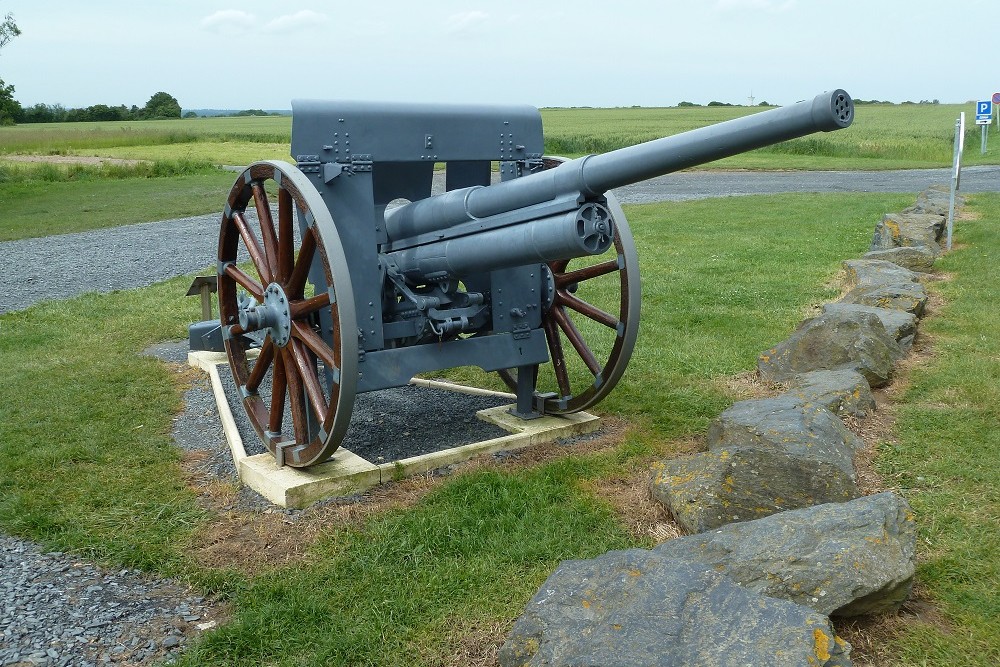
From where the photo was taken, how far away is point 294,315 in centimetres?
466

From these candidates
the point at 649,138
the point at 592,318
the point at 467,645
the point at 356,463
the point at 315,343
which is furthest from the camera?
the point at 649,138

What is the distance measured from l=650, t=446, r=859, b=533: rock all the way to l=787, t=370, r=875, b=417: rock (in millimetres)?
1072

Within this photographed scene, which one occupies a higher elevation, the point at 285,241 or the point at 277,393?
the point at 285,241

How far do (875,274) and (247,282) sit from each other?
6182 millimetres

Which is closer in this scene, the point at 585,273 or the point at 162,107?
the point at 585,273

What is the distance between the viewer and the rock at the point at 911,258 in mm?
10039

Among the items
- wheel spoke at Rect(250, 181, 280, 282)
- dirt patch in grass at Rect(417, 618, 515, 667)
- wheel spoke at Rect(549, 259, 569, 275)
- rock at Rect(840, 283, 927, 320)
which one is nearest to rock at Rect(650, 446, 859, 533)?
dirt patch in grass at Rect(417, 618, 515, 667)

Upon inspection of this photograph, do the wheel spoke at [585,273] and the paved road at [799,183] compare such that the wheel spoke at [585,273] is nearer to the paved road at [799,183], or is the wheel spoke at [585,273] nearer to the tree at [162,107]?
the paved road at [799,183]

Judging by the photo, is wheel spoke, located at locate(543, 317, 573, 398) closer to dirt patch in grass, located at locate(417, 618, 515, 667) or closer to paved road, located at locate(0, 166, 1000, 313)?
dirt patch in grass, located at locate(417, 618, 515, 667)

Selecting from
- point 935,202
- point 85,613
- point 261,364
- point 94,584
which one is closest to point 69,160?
point 935,202

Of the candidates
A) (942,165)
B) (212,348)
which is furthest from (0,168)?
(942,165)

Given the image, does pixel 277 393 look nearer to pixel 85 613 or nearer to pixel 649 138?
pixel 85 613

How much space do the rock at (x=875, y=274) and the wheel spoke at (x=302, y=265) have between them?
564 centimetres

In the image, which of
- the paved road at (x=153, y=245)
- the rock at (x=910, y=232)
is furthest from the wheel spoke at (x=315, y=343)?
the rock at (x=910, y=232)
